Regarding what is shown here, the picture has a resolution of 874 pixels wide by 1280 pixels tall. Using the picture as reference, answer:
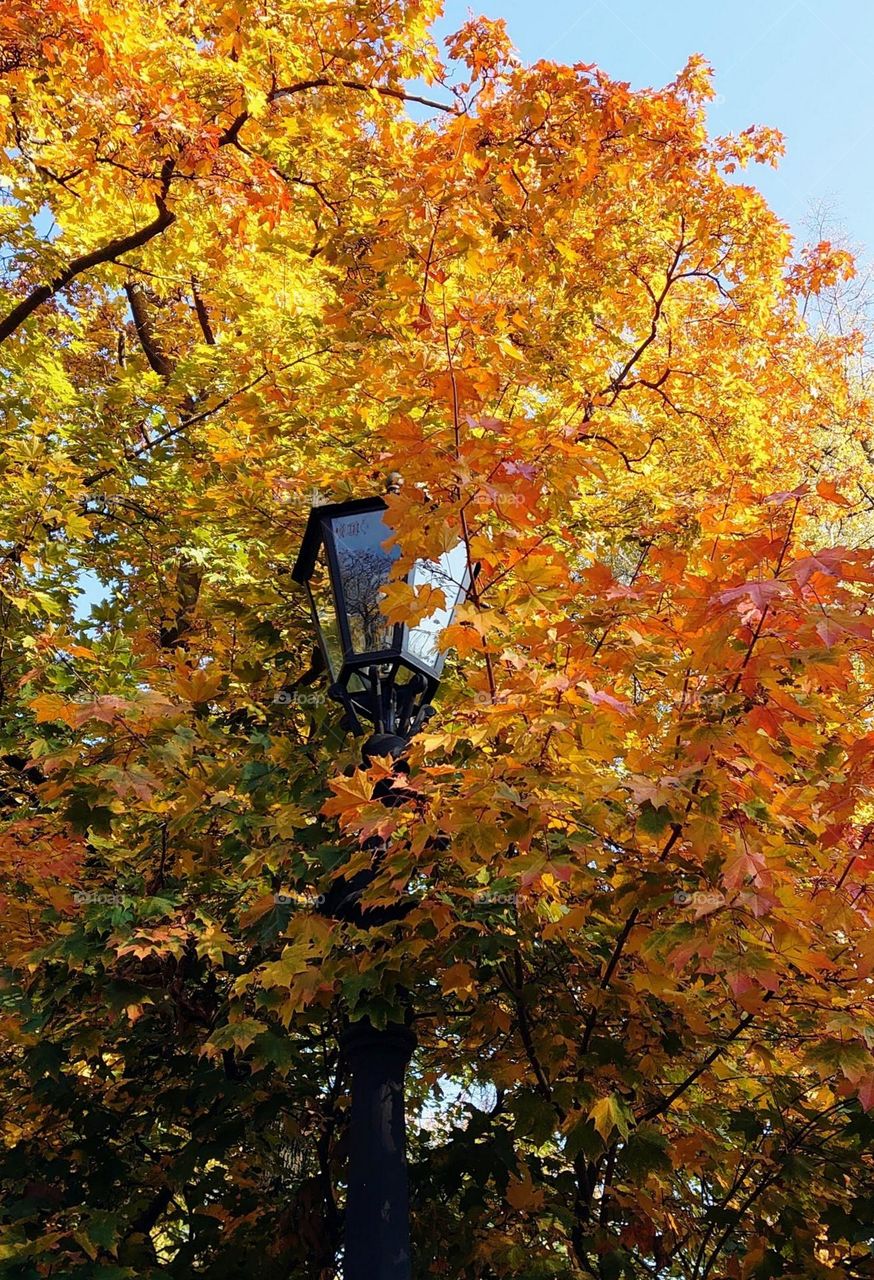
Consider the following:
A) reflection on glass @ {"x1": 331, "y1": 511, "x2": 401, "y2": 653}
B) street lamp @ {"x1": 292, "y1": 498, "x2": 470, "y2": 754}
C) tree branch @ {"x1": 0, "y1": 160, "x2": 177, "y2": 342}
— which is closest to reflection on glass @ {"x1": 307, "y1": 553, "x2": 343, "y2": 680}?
street lamp @ {"x1": 292, "y1": 498, "x2": 470, "y2": 754}

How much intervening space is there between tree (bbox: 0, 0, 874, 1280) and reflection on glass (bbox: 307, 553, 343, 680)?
12.5 inches

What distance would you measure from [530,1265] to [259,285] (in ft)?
19.6

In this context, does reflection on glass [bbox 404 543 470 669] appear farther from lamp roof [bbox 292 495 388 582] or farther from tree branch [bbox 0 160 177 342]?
tree branch [bbox 0 160 177 342]

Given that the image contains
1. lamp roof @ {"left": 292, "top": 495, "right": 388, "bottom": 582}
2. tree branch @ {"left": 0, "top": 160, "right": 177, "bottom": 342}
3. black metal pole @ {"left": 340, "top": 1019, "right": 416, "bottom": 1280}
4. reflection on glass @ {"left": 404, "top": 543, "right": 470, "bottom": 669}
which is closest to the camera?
black metal pole @ {"left": 340, "top": 1019, "right": 416, "bottom": 1280}

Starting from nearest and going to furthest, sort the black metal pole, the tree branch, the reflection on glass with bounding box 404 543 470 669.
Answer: the black metal pole, the reflection on glass with bounding box 404 543 470 669, the tree branch

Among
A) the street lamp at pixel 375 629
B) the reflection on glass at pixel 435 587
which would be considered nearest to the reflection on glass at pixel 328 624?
the street lamp at pixel 375 629

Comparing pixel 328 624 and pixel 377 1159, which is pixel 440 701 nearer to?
pixel 328 624

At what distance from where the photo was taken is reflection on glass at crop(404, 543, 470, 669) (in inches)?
110

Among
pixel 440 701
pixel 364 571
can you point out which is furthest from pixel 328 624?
pixel 440 701

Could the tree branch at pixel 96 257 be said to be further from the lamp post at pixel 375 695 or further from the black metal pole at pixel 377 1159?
the black metal pole at pixel 377 1159

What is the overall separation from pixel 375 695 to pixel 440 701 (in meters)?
1.40

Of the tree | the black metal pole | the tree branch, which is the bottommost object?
the black metal pole

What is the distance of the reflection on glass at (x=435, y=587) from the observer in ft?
9.20

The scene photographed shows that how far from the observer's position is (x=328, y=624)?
10.2 ft
